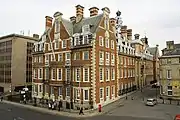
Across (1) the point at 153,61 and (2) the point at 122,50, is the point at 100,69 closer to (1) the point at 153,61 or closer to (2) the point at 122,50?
(2) the point at 122,50

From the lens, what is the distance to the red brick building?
132 feet

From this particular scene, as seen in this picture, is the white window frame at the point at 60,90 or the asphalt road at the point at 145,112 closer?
the asphalt road at the point at 145,112

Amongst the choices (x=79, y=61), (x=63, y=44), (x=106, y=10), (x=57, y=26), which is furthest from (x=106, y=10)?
(x=79, y=61)

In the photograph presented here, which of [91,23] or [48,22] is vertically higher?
[48,22]

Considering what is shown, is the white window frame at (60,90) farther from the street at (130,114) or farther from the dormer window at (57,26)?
the dormer window at (57,26)

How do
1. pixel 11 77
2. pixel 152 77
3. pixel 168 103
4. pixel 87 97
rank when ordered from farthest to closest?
pixel 152 77 → pixel 11 77 → pixel 168 103 → pixel 87 97

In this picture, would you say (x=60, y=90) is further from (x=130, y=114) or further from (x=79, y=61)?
(x=130, y=114)

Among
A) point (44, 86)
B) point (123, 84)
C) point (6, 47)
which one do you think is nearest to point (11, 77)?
point (6, 47)

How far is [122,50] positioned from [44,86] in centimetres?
2209

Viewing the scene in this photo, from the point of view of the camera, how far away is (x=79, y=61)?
41656 millimetres

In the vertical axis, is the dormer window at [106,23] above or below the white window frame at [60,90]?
above

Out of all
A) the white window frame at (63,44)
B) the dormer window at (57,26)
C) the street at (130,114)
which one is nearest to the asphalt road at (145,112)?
the street at (130,114)

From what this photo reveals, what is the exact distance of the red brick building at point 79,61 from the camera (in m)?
40.3

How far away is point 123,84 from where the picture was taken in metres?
55.0
